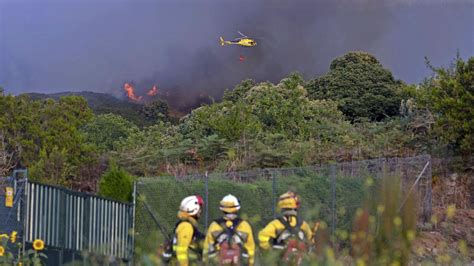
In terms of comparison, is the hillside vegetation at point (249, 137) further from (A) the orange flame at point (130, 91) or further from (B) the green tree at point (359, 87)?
(A) the orange flame at point (130, 91)

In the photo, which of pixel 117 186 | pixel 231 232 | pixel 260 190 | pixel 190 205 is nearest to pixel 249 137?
pixel 260 190

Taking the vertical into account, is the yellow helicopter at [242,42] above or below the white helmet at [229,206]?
above

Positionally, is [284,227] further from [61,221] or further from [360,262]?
[61,221]

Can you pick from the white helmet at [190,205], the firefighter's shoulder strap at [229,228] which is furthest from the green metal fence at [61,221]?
the firefighter's shoulder strap at [229,228]

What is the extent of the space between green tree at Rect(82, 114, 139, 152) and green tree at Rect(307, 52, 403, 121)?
9.09m

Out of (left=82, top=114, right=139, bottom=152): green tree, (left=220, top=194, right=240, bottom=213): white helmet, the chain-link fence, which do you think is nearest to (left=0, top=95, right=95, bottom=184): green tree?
(left=82, top=114, right=139, bottom=152): green tree

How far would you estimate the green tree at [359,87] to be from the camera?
37.9 metres

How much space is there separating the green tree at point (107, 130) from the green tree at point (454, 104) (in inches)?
505

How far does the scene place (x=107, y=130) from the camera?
34.3 m

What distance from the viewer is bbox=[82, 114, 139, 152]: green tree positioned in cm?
3262

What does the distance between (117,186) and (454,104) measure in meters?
9.54

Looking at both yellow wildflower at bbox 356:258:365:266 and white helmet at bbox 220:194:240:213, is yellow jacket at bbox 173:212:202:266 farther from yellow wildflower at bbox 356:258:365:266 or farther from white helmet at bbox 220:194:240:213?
yellow wildflower at bbox 356:258:365:266

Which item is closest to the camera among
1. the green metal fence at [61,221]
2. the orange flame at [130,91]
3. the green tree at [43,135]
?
the green metal fence at [61,221]

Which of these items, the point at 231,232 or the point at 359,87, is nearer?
the point at 231,232
